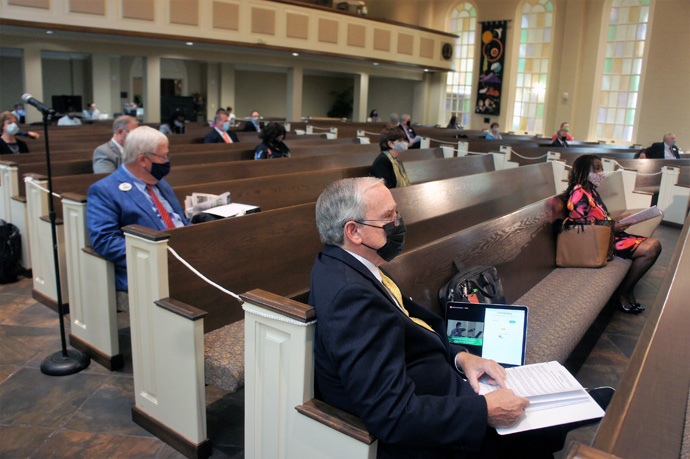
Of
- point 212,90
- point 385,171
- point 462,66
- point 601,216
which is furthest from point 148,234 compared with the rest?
point 462,66

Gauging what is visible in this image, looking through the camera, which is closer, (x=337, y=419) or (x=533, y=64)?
(x=337, y=419)

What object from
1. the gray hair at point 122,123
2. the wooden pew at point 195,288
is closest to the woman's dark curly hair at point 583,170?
the wooden pew at point 195,288

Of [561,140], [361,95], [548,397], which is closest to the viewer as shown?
[548,397]

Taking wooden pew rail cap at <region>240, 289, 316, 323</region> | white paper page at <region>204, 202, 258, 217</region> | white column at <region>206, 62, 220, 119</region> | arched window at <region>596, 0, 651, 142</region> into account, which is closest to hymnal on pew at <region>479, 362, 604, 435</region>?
wooden pew rail cap at <region>240, 289, 316, 323</region>

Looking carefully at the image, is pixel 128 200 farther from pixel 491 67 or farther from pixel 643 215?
pixel 491 67

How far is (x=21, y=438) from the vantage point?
8.03 feet

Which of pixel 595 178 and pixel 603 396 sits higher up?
pixel 595 178

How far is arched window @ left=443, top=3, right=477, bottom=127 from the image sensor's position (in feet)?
61.7

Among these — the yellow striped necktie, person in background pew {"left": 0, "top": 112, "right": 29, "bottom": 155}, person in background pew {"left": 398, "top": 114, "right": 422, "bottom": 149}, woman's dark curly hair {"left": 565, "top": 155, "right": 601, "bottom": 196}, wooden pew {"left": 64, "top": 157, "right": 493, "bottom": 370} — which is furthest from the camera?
person in background pew {"left": 398, "top": 114, "right": 422, "bottom": 149}

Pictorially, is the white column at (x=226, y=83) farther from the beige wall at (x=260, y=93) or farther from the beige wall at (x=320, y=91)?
the beige wall at (x=320, y=91)

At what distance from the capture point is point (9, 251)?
4.27 m

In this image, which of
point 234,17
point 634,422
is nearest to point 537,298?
point 634,422

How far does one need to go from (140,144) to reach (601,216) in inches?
123

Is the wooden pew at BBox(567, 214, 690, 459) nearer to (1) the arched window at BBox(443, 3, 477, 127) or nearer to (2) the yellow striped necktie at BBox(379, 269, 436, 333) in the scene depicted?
(2) the yellow striped necktie at BBox(379, 269, 436, 333)
